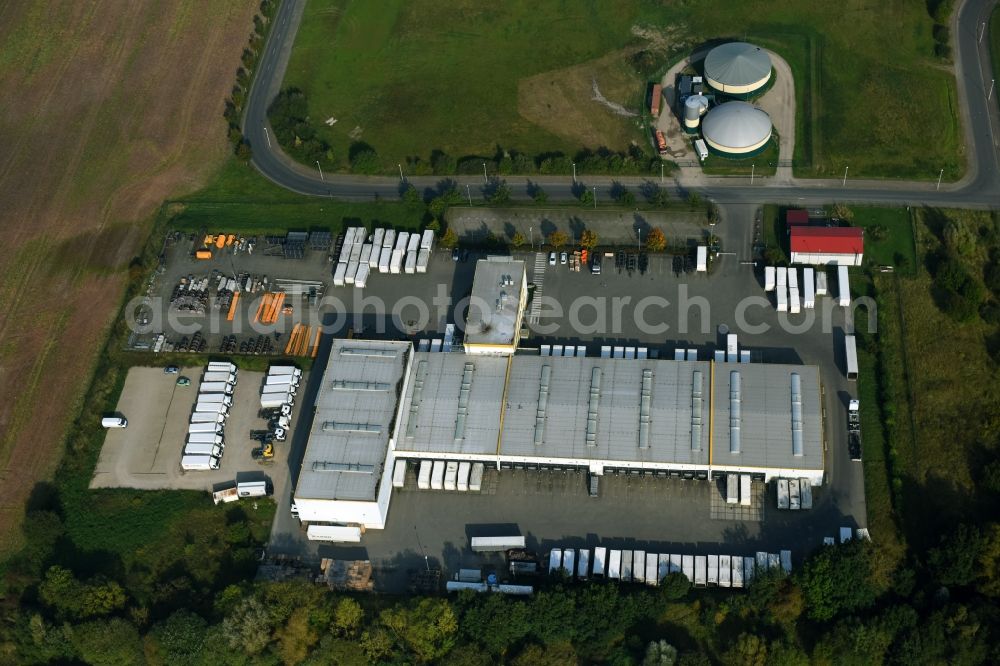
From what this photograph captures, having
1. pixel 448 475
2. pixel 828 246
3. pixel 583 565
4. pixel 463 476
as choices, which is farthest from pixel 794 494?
pixel 448 475

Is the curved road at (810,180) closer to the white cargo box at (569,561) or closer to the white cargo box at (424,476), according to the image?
the white cargo box at (424,476)

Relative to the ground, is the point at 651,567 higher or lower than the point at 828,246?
lower

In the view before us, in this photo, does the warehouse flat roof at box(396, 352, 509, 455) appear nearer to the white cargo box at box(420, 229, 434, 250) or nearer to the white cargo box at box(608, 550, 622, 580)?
the white cargo box at box(608, 550, 622, 580)

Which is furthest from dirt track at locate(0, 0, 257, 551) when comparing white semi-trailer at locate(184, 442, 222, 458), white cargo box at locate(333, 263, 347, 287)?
white cargo box at locate(333, 263, 347, 287)

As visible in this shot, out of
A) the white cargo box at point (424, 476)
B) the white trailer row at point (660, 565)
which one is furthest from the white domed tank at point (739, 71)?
the white cargo box at point (424, 476)

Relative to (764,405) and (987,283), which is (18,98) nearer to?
(764,405)

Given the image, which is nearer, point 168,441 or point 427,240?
point 168,441

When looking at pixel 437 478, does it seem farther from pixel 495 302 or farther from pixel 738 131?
pixel 738 131

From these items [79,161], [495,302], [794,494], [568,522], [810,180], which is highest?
[79,161]
